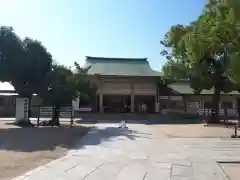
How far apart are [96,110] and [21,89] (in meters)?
17.7

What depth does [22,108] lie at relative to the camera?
85.9 feet

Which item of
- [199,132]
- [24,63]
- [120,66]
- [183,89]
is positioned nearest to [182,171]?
[199,132]

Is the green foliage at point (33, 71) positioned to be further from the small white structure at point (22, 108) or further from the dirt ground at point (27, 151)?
the dirt ground at point (27, 151)

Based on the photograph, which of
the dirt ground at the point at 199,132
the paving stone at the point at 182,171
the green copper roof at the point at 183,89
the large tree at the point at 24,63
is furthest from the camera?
the green copper roof at the point at 183,89

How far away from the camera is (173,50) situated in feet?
108

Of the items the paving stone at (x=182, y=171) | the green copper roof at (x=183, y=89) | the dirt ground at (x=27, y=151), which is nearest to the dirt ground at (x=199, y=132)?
the dirt ground at (x=27, y=151)

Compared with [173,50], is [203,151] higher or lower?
lower

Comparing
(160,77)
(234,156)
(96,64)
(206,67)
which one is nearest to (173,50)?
(206,67)

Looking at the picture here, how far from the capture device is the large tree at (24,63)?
2522 cm

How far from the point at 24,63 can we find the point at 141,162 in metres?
16.0

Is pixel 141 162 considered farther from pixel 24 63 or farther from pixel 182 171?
pixel 24 63

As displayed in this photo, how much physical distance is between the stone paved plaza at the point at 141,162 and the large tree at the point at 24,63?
1067 centimetres

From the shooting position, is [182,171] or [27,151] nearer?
[182,171]

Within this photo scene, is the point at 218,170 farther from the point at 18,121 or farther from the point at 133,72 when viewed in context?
the point at 133,72
